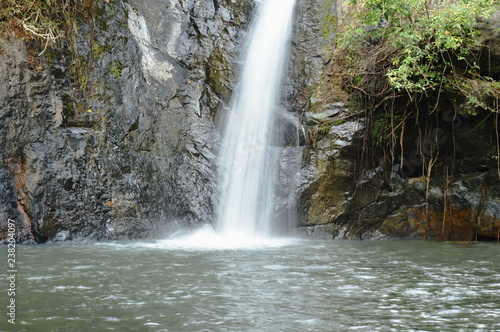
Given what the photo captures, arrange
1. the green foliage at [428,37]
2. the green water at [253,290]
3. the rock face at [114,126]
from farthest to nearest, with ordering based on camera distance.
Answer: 1. the rock face at [114,126]
2. the green foliage at [428,37]
3. the green water at [253,290]

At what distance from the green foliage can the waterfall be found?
2.18 meters

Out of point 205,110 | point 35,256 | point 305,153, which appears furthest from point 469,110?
point 35,256

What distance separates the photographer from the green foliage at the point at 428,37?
263 inches

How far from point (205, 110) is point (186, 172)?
132 centimetres

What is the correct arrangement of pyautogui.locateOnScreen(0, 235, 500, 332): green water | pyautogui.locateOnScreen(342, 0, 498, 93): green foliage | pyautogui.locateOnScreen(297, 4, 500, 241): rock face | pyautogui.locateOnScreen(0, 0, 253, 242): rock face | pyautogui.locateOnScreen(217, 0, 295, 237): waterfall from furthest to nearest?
pyautogui.locateOnScreen(217, 0, 295, 237): waterfall
pyautogui.locateOnScreen(297, 4, 500, 241): rock face
pyautogui.locateOnScreen(0, 0, 253, 242): rock face
pyautogui.locateOnScreen(342, 0, 498, 93): green foliage
pyautogui.locateOnScreen(0, 235, 500, 332): green water

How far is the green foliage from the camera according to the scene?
21.9ft

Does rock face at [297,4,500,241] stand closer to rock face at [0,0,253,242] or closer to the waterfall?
the waterfall

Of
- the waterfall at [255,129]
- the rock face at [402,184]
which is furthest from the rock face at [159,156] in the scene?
the waterfall at [255,129]

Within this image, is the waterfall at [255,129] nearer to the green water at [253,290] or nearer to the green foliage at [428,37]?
the green water at [253,290]

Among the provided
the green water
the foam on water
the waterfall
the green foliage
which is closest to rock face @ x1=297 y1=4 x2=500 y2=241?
the green foliage

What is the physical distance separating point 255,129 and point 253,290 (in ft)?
16.4

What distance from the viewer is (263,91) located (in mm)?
8773

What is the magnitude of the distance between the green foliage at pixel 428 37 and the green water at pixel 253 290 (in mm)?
2847

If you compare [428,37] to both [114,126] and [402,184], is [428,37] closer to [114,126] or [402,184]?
[402,184]
